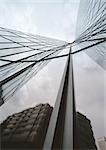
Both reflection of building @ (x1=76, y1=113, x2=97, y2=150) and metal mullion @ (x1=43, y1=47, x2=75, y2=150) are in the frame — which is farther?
reflection of building @ (x1=76, y1=113, x2=97, y2=150)

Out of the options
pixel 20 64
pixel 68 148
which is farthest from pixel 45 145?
pixel 20 64

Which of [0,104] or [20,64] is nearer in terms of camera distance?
[0,104]

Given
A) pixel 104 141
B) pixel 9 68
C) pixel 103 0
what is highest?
pixel 103 0

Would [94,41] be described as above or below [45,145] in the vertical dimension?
above

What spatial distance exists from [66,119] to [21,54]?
6.84 meters

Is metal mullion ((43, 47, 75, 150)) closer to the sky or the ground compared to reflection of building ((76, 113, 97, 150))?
closer to the sky

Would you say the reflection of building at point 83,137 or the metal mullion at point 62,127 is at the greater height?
the metal mullion at point 62,127

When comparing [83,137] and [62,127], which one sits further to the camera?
[83,137]

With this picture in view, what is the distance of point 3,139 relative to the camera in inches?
110

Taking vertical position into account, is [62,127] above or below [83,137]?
above

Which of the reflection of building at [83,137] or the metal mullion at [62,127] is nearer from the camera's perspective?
the metal mullion at [62,127]

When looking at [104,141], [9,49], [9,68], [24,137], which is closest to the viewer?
[24,137]

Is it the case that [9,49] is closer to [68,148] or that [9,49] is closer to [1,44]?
[1,44]

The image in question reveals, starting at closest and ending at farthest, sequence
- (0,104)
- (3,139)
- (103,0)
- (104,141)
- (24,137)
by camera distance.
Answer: (3,139)
(24,137)
(0,104)
(103,0)
(104,141)
